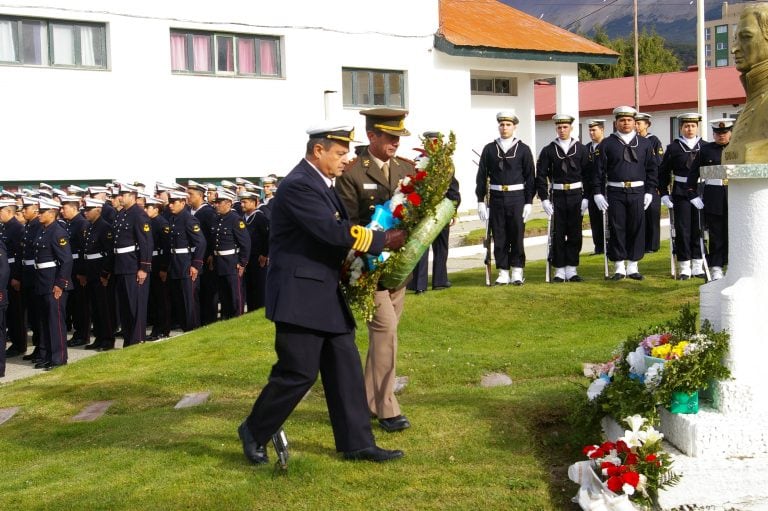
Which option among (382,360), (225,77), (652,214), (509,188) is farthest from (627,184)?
(225,77)

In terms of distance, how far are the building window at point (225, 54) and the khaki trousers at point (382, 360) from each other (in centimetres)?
1733

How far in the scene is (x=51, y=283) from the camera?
43.9ft

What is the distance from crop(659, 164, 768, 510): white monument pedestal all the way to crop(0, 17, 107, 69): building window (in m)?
18.2

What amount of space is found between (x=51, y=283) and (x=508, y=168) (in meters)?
6.31

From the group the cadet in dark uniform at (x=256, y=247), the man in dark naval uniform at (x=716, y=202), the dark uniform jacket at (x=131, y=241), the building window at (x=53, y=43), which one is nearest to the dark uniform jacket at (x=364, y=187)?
the man in dark naval uniform at (x=716, y=202)

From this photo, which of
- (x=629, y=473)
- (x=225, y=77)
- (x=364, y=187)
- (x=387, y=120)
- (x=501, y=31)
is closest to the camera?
(x=629, y=473)

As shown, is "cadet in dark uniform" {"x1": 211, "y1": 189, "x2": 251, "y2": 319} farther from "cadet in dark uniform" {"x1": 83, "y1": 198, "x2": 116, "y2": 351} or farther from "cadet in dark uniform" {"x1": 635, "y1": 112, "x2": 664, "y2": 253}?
"cadet in dark uniform" {"x1": 635, "y1": 112, "x2": 664, "y2": 253}

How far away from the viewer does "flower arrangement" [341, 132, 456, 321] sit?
21.0 feet

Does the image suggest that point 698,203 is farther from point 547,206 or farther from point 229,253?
point 229,253

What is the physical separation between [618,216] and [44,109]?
1325 centimetres

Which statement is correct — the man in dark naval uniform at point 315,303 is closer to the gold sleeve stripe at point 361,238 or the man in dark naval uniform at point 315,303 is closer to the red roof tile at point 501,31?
the gold sleeve stripe at point 361,238

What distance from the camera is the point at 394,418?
6883 millimetres

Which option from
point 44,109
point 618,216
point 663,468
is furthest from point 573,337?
point 44,109

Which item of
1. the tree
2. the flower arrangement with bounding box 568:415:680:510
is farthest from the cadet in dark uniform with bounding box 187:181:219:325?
the tree
